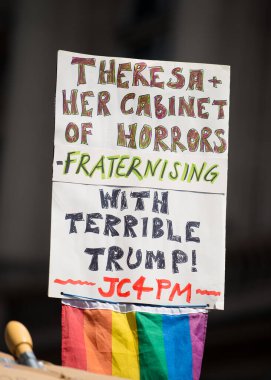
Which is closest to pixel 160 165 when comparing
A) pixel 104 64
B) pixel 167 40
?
A: pixel 104 64

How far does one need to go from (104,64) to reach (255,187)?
4.29ft

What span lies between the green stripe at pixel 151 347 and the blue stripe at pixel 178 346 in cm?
2

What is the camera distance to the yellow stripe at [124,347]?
3523 millimetres

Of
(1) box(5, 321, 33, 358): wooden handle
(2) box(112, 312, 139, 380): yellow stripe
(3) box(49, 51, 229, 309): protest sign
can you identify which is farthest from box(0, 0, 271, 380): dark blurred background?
(1) box(5, 321, 33, 358): wooden handle

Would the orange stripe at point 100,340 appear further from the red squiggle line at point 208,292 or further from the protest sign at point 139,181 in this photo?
the red squiggle line at point 208,292

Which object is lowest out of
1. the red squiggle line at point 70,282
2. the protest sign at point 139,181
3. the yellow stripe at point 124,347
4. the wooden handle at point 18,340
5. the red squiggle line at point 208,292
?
the yellow stripe at point 124,347

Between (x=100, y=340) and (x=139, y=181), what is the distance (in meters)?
0.59

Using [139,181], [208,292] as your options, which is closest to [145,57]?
[139,181]

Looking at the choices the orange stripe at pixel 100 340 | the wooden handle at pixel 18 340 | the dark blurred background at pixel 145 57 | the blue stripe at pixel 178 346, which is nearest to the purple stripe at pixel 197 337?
the blue stripe at pixel 178 346

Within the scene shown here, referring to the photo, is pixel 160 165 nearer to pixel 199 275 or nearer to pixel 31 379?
pixel 199 275

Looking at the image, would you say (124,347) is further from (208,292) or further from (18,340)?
(18,340)

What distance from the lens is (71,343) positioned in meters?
3.49

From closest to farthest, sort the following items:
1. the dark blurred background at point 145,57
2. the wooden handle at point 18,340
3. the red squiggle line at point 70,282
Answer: the wooden handle at point 18,340 < the red squiggle line at point 70,282 < the dark blurred background at point 145,57

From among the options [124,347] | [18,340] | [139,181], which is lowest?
[124,347]
